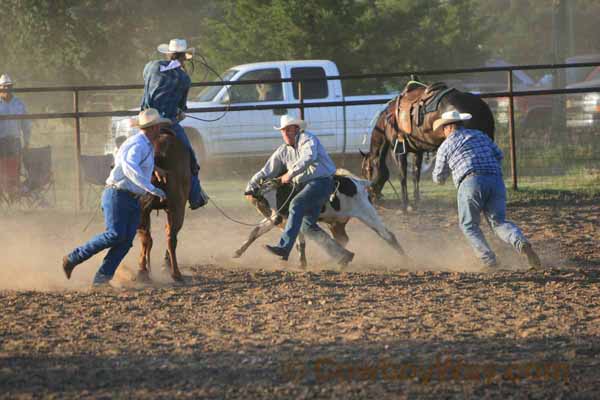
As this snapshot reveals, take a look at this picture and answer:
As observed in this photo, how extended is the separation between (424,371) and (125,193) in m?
3.31

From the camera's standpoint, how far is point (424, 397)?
4797 millimetres

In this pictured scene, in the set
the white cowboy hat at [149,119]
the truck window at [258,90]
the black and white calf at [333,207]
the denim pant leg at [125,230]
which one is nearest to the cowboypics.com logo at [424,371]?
the denim pant leg at [125,230]

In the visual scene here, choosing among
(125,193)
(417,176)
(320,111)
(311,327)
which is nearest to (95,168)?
(417,176)

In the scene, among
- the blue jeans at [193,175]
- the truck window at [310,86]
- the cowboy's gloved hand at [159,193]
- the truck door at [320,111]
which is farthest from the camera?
the truck window at [310,86]

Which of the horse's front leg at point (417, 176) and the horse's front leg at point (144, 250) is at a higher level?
the horse's front leg at point (417, 176)

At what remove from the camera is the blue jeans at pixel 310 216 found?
8688mm

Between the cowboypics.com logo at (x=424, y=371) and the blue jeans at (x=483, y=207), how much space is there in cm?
319

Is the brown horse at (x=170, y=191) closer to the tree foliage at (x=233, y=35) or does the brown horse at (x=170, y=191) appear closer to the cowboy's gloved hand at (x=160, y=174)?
the cowboy's gloved hand at (x=160, y=174)

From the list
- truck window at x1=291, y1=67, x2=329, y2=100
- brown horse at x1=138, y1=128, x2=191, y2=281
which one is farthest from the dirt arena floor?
truck window at x1=291, y1=67, x2=329, y2=100

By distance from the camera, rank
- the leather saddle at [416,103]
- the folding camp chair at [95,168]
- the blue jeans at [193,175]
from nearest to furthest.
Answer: the blue jeans at [193,175] → the leather saddle at [416,103] → the folding camp chair at [95,168]

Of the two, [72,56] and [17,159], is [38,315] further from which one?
[72,56]

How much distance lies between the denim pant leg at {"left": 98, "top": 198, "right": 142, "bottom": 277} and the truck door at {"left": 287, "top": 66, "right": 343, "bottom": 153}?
29.7 ft

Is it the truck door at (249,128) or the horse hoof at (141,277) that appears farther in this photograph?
the truck door at (249,128)

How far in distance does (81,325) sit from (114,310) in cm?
53
